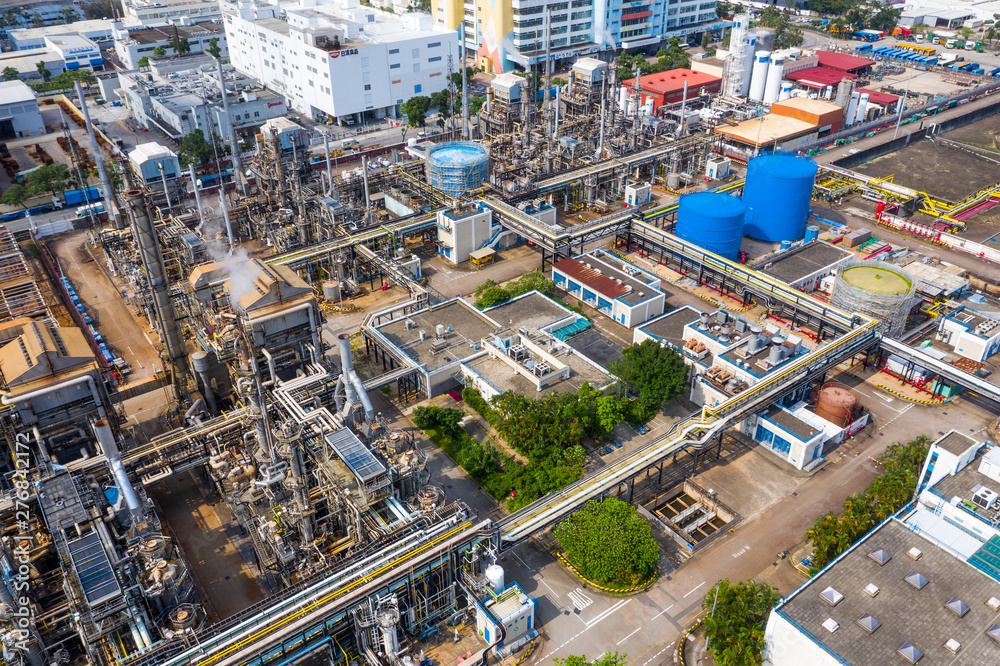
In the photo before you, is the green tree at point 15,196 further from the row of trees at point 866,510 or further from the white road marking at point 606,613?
the row of trees at point 866,510

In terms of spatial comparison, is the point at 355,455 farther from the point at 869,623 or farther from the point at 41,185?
the point at 41,185

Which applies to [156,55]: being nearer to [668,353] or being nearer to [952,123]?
[668,353]

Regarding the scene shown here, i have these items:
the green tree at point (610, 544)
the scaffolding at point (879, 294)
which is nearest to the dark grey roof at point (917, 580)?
the green tree at point (610, 544)

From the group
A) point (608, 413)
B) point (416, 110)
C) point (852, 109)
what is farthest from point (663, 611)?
point (852, 109)

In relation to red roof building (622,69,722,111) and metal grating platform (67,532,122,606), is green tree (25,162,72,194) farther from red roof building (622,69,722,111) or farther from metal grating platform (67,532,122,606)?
red roof building (622,69,722,111)

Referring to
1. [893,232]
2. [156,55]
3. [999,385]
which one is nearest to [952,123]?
[893,232]

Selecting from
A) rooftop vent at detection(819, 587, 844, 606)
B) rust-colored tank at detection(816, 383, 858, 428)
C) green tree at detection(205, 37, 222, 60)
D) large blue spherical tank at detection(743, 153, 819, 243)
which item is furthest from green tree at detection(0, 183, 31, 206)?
rooftop vent at detection(819, 587, 844, 606)
